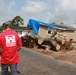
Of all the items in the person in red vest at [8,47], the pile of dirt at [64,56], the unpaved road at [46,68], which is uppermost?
the person in red vest at [8,47]

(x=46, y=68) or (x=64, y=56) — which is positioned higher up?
(x=46, y=68)

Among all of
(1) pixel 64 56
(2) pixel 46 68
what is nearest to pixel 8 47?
(2) pixel 46 68

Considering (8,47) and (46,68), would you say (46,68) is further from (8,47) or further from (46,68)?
(8,47)

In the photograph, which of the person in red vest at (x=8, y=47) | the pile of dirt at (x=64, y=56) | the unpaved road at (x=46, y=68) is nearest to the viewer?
the person in red vest at (x=8, y=47)

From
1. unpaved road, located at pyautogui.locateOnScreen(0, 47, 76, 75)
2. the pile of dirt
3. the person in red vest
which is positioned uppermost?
the person in red vest

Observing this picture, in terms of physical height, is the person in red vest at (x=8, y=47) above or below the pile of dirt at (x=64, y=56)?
above

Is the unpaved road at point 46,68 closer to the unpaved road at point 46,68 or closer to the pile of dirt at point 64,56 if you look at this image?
the unpaved road at point 46,68

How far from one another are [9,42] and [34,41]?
22.1m

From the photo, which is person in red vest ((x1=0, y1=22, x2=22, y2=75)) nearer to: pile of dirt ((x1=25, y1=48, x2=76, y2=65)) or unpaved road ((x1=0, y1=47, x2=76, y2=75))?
unpaved road ((x1=0, y1=47, x2=76, y2=75))

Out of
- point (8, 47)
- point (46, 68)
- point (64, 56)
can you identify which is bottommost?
point (64, 56)

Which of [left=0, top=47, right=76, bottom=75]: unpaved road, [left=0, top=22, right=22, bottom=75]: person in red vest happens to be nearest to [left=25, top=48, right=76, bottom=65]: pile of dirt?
[left=0, top=47, right=76, bottom=75]: unpaved road

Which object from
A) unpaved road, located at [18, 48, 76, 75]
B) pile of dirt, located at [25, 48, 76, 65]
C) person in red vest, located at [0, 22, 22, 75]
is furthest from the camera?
pile of dirt, located at [25, 48, 76, 65]

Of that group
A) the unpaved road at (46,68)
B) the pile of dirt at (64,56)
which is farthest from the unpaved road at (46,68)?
the pile of dirt at (64,56)

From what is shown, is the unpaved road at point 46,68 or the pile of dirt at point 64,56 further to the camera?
the pile of dirt at point 64,56
